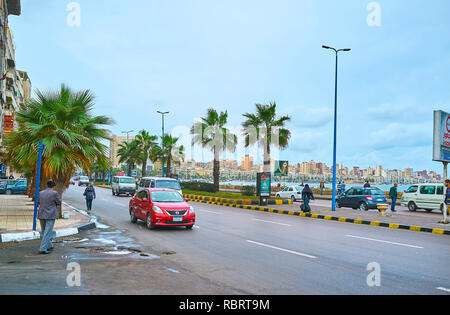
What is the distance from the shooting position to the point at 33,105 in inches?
647

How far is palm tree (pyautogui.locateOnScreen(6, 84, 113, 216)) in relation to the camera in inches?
615

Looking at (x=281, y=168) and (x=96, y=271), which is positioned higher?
(x=281, y=168)

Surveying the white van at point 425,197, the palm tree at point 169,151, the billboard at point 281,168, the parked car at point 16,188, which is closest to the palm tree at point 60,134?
the billboard at point 281,168

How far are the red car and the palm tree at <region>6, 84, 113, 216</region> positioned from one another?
301cm

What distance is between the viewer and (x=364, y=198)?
27094mm

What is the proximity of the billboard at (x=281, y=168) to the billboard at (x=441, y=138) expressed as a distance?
47.9 ft

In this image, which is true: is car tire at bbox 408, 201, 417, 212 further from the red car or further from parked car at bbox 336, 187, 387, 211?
the red car

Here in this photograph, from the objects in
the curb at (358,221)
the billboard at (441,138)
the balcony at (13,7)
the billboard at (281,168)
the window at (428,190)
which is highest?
the balcony at (13,7)

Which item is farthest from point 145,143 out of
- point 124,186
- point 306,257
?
point 306,257

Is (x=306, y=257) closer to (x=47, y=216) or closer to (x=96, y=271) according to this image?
(x=96, y=271)

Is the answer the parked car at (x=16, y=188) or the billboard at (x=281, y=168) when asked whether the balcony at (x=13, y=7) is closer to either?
the parked car at (x=16, y=188)

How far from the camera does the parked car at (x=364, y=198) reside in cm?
2692

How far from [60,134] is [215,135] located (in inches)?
1006
